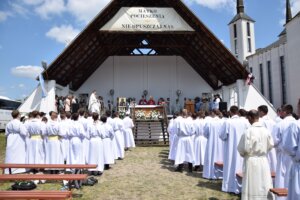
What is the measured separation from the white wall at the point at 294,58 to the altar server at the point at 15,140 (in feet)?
102

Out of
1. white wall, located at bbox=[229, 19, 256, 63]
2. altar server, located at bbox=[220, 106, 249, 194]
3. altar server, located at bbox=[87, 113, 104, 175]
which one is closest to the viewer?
altar server, located at bbox=[220, 106, 249, 194]

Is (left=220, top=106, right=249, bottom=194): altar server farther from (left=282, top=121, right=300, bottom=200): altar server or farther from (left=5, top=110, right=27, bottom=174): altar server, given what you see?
(left=5, top=110, right=27, bottom=174): altar server

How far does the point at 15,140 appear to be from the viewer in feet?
28.4

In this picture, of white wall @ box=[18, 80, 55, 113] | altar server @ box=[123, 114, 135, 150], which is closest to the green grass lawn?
altar server @ box=[123, 114, 135, 150]

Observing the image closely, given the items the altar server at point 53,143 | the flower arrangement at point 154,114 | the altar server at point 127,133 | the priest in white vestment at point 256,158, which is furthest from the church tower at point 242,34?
the priest in white vestment at point 256,158

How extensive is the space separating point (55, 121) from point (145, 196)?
3619 millimetres

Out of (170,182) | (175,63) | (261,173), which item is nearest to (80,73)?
(175,63)

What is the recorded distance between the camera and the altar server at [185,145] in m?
9.32

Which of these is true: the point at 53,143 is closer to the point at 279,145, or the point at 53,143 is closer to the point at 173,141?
the point at 173,141

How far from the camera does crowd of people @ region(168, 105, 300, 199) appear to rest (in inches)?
177

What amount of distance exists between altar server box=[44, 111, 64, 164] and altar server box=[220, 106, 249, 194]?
470cm

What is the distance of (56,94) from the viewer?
58.4 feet

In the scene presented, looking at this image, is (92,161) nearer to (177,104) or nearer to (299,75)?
(177,104)

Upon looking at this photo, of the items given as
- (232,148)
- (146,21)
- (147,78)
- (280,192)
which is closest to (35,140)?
(232,148)
